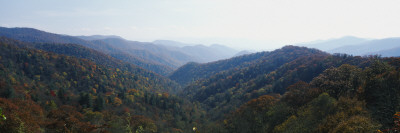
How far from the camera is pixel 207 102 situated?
160250 mm

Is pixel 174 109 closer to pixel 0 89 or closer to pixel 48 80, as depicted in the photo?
pixel 0 89

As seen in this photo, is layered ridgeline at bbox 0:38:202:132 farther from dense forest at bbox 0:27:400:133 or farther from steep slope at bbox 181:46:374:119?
steep slope at bbox 181:46:374:119

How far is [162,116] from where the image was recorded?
356ft

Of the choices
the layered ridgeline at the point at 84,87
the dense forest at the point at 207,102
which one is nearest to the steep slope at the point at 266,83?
the dense forest at the point at 207,102

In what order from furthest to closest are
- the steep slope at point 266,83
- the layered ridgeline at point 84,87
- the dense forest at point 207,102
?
the steep slope at point 266,83, the layered ridgeline at point 84,87, the dense forest at point 207,102

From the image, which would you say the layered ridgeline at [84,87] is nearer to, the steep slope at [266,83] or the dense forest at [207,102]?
the dense forest at [207,102]

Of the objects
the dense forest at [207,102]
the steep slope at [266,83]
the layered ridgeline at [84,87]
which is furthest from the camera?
the steep slope at [266,83]

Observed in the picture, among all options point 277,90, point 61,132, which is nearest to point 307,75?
point 277,90

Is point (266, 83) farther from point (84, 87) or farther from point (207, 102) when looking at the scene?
point (84, 87)

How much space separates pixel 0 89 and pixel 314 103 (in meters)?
103

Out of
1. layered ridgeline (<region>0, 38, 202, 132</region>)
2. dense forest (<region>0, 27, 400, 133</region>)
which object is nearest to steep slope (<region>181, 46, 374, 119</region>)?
dense forest (<region>0, 27, 400, 133</region>)

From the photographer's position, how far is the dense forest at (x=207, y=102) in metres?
26.9

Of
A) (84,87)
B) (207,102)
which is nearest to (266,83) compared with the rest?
(207,102)

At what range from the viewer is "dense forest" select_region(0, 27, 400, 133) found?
26875 millimetres
